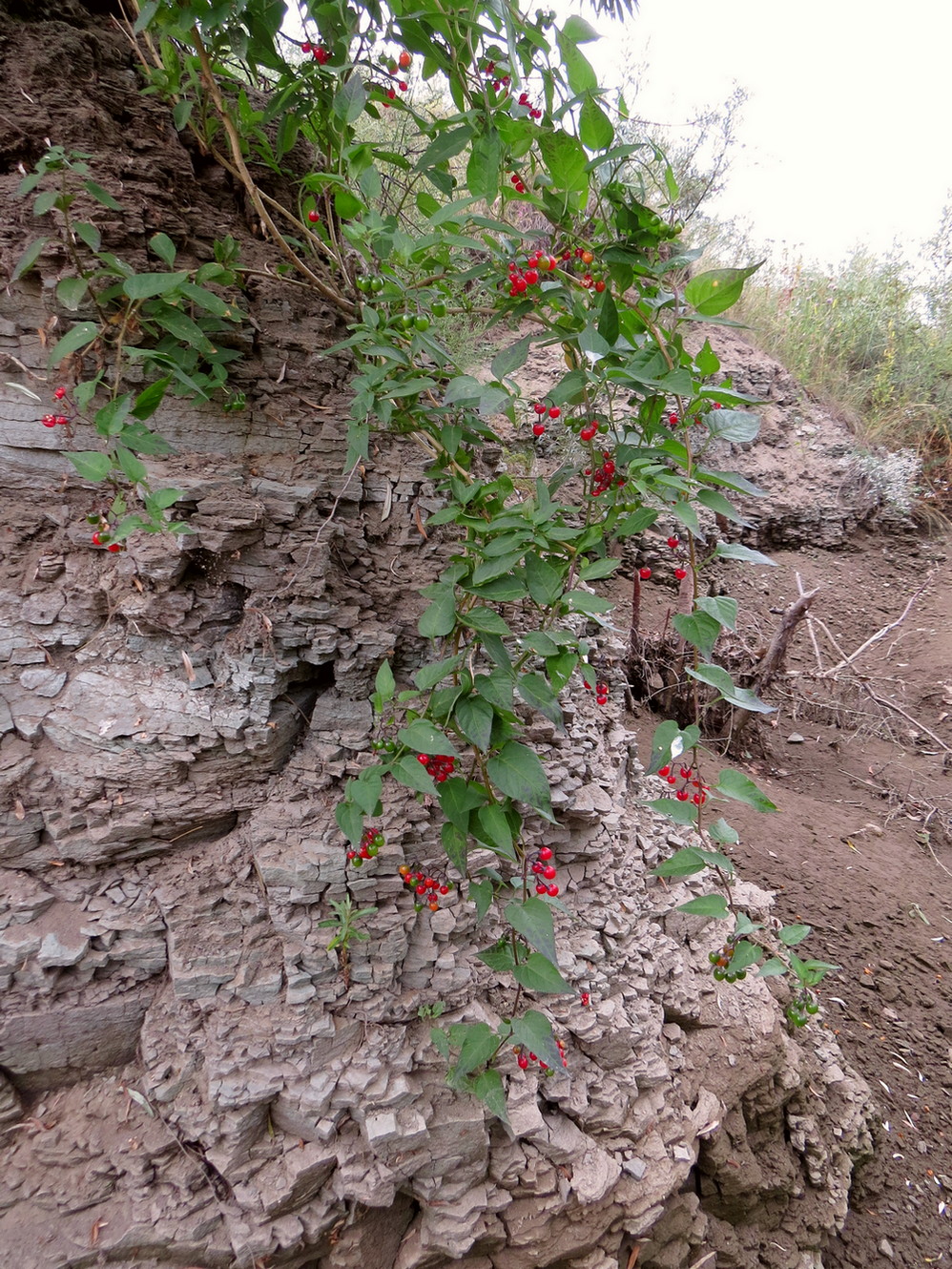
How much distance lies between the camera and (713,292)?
1026mm

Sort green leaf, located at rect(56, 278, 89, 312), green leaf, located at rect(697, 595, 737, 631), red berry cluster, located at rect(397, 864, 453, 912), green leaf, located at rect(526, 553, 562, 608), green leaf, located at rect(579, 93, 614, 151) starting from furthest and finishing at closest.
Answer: red berry cluster, located at rect(397, 864, 453, 912)
green leaf, located at rect(56, 278, 89, 312)
green leaf, located at rect(526, 553, 562, 608)
green leaf, located at rect(697, 595, 737, 631)
green leaf, located at rect(579, 93, 614, 151)

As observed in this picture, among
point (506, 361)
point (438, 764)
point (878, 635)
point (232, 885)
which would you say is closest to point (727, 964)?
point (438, 764)

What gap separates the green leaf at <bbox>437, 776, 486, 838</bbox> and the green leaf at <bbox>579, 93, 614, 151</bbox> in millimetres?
1022

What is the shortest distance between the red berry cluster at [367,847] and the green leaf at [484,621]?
0.50 metres

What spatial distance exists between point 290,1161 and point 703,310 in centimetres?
183

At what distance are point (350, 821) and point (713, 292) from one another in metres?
1.06

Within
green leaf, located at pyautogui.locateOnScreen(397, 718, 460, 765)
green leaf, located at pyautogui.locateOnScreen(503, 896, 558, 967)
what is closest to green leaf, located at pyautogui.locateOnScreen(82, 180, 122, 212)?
green leaf, located at pyautogui.locateOnScreen(397, 718, 460, 765)

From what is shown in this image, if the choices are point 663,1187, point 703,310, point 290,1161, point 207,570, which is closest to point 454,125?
point 703,310

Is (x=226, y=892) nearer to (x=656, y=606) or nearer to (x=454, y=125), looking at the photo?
(x=454, y=125)

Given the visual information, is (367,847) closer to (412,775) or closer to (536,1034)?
(412,775)

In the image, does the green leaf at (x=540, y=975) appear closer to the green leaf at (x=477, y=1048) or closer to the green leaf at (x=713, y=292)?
the green leaf at (x=477, y=1048)

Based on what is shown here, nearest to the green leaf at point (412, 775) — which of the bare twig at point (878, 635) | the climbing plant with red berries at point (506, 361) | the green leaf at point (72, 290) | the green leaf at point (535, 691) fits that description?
the climbing plant with red berries at point (506, 361)

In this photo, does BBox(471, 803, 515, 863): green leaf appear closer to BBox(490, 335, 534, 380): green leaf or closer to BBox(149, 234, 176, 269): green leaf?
BBox(490, 335, 534, 380): green leaf

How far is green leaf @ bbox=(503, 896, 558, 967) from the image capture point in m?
1.06
